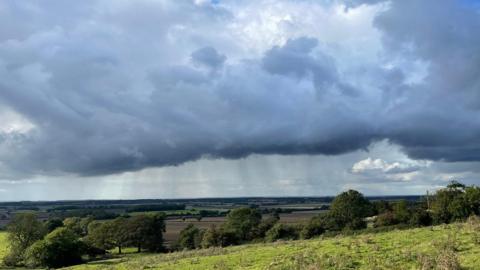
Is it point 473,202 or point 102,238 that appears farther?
point 102,238

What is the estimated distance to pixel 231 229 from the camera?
114 m

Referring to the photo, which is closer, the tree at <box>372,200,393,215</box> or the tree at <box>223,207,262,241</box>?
the tree at <box>223,207,262,241</box>

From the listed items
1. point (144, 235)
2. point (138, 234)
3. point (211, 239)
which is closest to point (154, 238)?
point (144, 235)

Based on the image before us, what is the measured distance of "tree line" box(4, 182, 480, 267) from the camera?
86.9 metres

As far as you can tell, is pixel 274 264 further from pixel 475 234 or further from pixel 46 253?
pixel 46 253

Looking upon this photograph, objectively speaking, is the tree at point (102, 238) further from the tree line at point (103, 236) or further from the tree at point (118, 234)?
the tree at point (118, 234)

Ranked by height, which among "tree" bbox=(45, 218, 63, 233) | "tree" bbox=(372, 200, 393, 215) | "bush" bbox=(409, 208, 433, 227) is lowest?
"tree" bbox=(45, 218, 63, 233)

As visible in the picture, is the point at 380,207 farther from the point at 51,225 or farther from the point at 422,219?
the point at 51,225

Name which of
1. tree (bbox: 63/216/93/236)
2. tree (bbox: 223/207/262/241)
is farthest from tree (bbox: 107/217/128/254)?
tree (bbox: 63/216/93/236)

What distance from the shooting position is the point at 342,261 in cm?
2884

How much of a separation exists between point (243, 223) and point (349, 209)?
2492cm

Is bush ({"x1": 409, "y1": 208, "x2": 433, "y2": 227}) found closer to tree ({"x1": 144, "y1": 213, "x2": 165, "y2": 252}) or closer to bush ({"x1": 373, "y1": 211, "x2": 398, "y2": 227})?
bush ({"x1": 373, "y1": 211, "x2": 398, "y2": 227})

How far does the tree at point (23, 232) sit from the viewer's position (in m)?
111

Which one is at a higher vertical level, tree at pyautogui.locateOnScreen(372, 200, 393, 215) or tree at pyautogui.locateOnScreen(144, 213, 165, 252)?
tree at pyautogui.locateOnScreen(372, 200, 393, 215)
